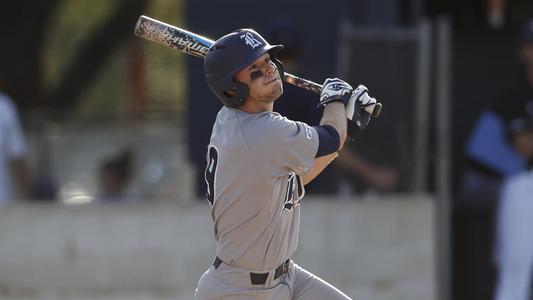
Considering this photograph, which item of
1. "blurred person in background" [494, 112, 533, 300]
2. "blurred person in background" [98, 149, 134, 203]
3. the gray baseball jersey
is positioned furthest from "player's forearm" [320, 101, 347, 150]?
"blurred person in background" [98, 149, 134, 203]

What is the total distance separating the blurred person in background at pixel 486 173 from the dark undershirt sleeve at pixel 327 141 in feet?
11.5

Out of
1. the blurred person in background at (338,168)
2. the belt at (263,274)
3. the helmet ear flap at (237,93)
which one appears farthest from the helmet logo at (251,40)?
the blurred person in background at (338,168)

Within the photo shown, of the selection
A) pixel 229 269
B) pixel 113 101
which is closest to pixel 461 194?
pixel 229 269

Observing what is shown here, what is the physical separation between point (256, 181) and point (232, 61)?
485 mm

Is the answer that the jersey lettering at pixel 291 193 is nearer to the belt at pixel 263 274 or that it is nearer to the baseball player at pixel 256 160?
the baseball player at pixel 256 160

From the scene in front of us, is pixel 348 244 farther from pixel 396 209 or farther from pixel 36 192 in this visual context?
pixel 36 192

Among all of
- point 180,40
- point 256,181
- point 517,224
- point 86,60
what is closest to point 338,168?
point 517,224

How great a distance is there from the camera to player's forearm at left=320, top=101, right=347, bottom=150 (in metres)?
5.19

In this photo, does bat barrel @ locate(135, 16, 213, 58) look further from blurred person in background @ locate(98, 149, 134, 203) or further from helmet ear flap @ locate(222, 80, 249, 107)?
blurred person in background @ locate(98, 149, 134, 203)

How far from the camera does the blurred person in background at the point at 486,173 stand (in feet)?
27.7

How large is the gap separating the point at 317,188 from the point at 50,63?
44.3 feet

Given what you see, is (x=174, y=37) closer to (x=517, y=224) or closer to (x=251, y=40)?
(x=251, y=40)

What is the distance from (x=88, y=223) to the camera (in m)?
8.70

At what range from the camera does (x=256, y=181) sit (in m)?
5.07
